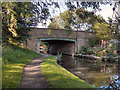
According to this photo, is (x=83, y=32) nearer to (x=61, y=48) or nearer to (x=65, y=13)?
(x=61, y=48)

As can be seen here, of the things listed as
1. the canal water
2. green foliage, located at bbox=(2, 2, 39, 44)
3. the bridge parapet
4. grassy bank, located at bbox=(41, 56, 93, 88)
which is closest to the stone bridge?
the bridge parapet

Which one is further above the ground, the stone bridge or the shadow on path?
the stone bridge

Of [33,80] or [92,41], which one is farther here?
[92,41]

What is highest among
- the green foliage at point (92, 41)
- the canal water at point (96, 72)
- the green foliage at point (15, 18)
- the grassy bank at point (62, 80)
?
the green foliage at point (15, 18)

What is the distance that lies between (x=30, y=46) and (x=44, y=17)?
14465mm

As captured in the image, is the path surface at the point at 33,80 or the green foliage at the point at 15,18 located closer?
the path surface at the point at 33,80

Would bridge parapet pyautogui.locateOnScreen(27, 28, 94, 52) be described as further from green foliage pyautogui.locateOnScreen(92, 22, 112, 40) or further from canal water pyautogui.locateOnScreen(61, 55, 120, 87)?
canal water pyautogui.locateOnScreen(61, 55, 120, 87)

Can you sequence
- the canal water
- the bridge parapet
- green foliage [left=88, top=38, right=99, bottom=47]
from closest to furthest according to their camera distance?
1. the canal water
2. the bridge parapet
3. green foliage [left=88, top=38, right=99, bottom=47]

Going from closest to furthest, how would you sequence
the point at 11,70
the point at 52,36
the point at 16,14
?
the point at 11,70 → the point at 16,14 → the point at 52,36

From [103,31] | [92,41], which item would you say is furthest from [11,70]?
[92,41]

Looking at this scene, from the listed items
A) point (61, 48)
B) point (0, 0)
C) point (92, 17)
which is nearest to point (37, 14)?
point (0, 0)

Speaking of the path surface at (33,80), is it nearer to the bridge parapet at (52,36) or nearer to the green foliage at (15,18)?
the green foliage at (15,18)

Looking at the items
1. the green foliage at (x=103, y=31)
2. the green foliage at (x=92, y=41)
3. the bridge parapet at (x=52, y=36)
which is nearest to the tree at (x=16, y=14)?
the bridge parapet at (x=52, y=36)

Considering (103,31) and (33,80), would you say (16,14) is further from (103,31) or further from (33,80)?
(103,31)
